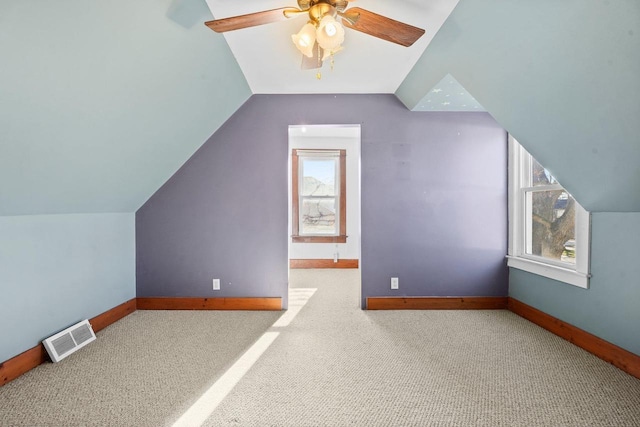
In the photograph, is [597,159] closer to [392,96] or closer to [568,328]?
[568,328]

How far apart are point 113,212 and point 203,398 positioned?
2037 mm

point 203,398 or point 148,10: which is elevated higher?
point 148,10

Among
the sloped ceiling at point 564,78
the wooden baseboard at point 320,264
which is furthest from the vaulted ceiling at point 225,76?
the wooden baseboard at point 320,264

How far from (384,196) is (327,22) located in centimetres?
202

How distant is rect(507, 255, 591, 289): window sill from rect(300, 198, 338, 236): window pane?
2.74 meters

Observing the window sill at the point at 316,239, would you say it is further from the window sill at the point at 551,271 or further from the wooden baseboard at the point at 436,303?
the window sill at the point at 551,271

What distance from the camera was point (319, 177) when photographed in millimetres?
5117

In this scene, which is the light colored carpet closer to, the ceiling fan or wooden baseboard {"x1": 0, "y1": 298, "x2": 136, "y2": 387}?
wooden baseboard {"x1": 0, "y1": 298, "x2": 136, "y2": 387}

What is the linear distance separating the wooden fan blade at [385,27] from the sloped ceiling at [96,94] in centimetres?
95

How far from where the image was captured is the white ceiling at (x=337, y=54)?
5.71 ft

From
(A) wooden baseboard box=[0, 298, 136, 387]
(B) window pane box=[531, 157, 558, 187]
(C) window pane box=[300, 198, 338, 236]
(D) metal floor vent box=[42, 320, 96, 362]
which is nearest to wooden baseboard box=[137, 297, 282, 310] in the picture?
(A) wooden baseboard box=[0, 298, 136, 387]

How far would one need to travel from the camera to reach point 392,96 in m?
3.10

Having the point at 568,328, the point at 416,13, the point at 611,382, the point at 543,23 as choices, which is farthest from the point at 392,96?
the point at 611,382

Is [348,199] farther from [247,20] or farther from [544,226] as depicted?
[247,20]
